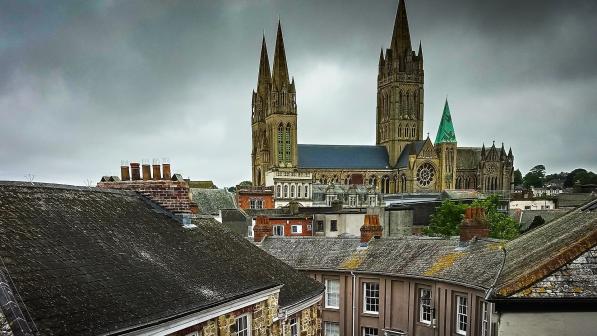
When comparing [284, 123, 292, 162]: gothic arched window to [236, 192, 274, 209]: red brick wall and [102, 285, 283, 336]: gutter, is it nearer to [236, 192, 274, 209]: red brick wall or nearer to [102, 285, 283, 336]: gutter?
[236, 192, 274, 209]: red brick wall

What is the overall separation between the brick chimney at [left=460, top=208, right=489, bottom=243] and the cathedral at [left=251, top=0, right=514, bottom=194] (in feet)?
276

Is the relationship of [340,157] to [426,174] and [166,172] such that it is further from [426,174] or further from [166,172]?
[166,172]

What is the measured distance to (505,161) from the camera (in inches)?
4550

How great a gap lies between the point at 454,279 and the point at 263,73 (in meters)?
105

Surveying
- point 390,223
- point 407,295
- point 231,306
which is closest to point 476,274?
point 407,295

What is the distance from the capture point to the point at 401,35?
126 metres

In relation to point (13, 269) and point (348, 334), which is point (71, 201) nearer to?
point (13, 269)

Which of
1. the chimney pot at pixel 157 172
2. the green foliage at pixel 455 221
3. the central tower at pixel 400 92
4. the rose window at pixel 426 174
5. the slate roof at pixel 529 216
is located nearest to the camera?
the chimney pot at pixel 157 172

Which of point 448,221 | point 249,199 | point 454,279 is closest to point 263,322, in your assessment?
point 454,279

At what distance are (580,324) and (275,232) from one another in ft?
143

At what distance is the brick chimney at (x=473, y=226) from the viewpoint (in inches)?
803

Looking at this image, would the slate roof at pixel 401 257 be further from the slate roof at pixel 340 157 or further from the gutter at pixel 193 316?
the slate roof at pixel 340 157

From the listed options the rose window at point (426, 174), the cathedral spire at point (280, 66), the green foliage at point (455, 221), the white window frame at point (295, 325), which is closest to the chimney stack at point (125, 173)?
the white window frame at point (295, 325)

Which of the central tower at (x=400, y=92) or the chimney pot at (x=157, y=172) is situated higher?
the central tower at (x=400, y=92)
